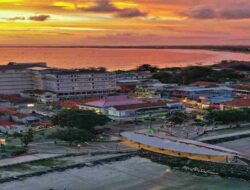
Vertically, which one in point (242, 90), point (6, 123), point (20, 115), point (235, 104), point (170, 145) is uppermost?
point (242, 90)

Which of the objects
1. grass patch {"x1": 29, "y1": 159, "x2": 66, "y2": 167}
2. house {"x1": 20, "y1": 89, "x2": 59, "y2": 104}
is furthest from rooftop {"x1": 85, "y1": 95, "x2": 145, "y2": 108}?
grass patch {"x1": 29, "y1": 159, "x2": 66, "y2": 167}

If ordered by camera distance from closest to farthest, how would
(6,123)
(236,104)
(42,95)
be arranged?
(6,123) < (236,104) < (42,95)

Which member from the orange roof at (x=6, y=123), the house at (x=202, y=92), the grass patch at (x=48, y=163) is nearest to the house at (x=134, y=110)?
the orange roof at (x=6, y=123)

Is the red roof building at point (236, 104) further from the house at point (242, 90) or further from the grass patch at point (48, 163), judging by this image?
the grass patch at point (48, 163)

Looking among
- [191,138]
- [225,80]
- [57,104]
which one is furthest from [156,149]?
[225,80]

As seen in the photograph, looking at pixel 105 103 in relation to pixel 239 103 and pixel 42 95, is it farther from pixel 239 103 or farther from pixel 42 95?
pixel 42 95

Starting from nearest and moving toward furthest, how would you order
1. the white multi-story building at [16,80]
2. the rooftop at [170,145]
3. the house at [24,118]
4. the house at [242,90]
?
the rooftop at [170,145]
the house at [24,118]
the house at [242,90]
the white multi-story building at [16,80]

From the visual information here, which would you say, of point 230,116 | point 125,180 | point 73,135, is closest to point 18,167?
point 73,135
